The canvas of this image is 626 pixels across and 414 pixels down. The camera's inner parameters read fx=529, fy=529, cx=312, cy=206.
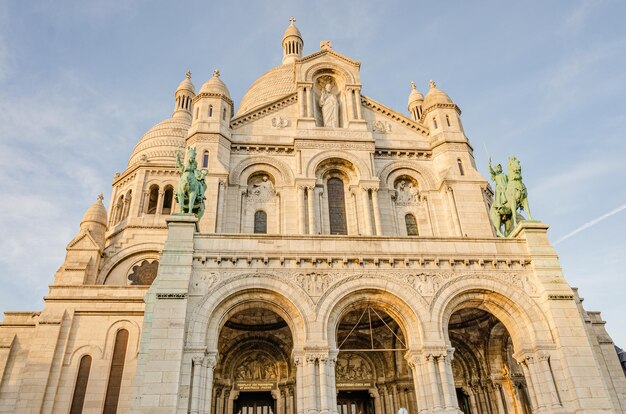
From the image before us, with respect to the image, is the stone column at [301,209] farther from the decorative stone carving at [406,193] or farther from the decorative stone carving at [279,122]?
the decorative stone carving at [406,193]

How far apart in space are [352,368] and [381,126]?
13.4 metres

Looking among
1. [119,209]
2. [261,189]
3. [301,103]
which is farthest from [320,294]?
[119,209]

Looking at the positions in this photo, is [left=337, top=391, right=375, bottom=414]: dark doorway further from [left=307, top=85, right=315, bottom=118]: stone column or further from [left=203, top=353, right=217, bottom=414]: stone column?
[left=307, top=85, right=315, bottom=118]: stone column

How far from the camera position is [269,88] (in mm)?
44250

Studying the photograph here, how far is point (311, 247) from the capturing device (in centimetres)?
1816

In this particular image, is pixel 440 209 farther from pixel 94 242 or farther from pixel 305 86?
pixel 94 242

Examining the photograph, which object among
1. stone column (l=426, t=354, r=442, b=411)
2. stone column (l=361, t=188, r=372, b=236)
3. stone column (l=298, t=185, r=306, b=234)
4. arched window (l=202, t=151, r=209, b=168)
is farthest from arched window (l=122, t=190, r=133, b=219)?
stone column (l=426, t=354, r=442, b=411)

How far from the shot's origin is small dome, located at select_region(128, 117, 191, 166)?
1496 inches

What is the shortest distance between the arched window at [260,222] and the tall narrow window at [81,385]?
9332mm

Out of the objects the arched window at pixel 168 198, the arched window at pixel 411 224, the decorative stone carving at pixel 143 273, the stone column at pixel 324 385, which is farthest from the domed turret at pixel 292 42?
the stone column at pixel 324 385

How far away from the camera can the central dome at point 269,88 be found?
42906mm

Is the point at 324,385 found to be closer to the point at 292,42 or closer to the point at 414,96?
the point at 414,96

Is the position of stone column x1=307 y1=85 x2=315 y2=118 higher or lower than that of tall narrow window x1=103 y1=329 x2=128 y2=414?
higher

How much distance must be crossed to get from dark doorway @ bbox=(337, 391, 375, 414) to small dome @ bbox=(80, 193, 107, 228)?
59.7ft
